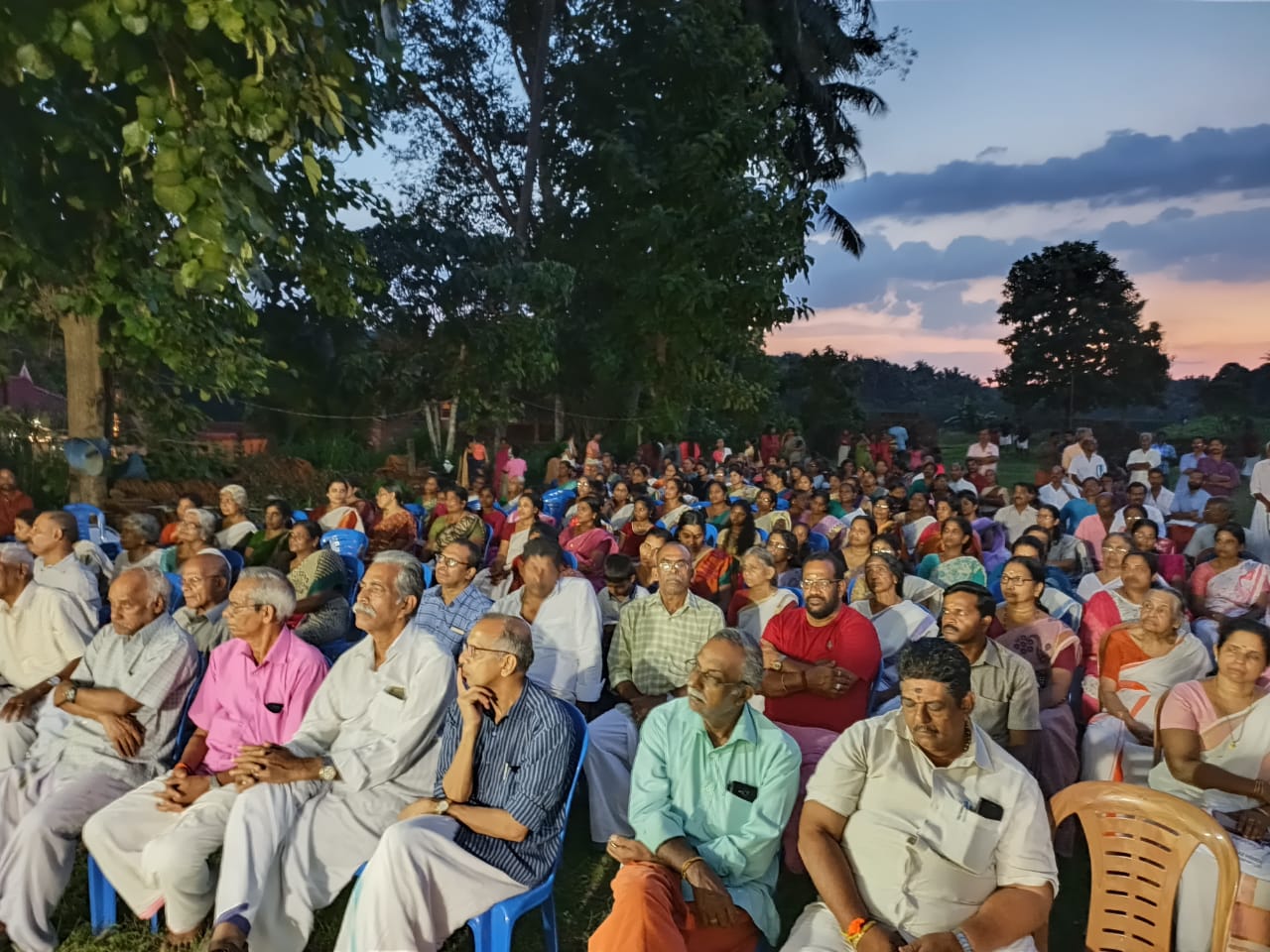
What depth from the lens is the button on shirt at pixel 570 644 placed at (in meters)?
4.22

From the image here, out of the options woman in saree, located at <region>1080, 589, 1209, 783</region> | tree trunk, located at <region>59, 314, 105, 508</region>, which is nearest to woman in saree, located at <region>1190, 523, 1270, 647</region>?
woman in saree, located at <region>1080, 589, 1209, 783</region>

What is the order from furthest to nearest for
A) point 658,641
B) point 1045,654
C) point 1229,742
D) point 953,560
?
point 953,560
point 658,641
point 1045,654
point 1229,742

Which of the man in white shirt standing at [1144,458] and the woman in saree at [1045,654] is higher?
the man in white shirt standing at [1144,458]

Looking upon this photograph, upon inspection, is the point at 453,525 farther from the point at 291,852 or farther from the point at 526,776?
the point at 526,776

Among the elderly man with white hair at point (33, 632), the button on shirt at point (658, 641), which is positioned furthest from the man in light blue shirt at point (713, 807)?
the elderly man with white hair at point (33, 632)

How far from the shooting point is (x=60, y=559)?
4.52 m

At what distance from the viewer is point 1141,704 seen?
12.4ft

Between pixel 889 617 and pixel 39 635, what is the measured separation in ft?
12.9

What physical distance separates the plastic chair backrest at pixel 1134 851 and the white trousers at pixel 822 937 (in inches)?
9.0

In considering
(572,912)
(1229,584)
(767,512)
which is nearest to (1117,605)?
(1229,584)

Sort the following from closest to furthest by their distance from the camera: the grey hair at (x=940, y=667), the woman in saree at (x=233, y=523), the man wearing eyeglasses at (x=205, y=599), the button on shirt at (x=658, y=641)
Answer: the grey hair at (x=940, y=667) → the man wearing eyeglasses at (x=205, y=599) → the button on shirt at (x=658, y=641) → the woman in saree at (x=233, y=523)

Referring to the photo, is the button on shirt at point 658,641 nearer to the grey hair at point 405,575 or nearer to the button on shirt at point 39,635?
the grey hair at point 405,575

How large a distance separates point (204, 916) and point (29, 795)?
2.81 ft

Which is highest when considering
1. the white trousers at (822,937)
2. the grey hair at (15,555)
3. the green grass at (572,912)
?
the grey hair at (15,555)
